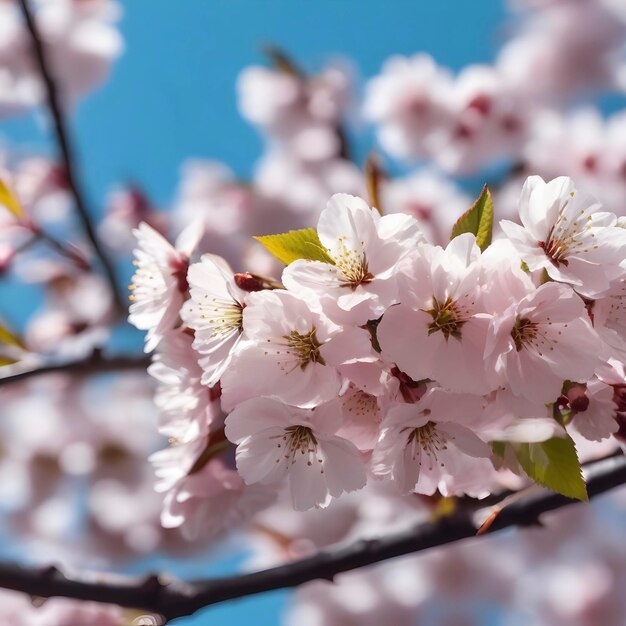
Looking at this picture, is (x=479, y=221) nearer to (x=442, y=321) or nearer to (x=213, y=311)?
(x=442, y=321)

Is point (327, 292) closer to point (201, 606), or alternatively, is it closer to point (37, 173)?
point (201, 606)

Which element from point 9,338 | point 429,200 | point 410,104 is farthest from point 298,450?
point 410,104

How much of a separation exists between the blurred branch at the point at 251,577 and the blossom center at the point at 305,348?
1.32ft

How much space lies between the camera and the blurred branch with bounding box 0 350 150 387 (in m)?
1.24

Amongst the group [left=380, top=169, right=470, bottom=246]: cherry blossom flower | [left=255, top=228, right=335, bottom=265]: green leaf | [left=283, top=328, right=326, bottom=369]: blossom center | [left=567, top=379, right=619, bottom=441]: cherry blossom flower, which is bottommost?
[left=380, top=169, right=470, bottom=246]: cherry blossom flower

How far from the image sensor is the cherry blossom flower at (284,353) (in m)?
0.72

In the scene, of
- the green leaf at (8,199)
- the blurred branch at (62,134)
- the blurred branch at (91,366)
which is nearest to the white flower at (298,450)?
the blurred branch at (91,366)

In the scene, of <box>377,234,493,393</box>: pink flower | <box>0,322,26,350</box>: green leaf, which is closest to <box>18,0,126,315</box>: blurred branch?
<box>0,322,26,350</box>: green leaf

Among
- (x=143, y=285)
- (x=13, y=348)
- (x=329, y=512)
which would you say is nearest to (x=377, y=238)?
(x=143, y=285)

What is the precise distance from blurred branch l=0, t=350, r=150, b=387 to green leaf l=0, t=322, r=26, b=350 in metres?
0.05

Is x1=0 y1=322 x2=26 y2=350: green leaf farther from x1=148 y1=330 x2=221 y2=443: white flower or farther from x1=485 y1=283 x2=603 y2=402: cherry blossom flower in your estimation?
x1=485 y1=283 x2=603 y2=402: cherry blossom flower

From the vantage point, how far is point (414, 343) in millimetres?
701

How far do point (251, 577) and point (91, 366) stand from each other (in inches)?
25.9

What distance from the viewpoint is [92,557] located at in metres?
3.79
